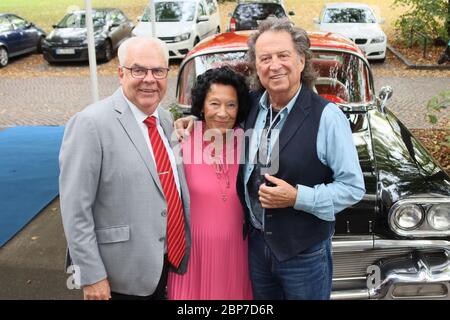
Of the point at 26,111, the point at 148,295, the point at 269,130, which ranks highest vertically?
the point at 269,130

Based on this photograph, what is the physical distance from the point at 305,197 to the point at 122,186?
0.76 m

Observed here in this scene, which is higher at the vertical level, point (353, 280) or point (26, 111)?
point (353, 280)

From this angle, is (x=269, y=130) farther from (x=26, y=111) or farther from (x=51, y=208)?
(x=26, y=111)

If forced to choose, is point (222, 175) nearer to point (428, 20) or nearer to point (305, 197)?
point (305, 197)

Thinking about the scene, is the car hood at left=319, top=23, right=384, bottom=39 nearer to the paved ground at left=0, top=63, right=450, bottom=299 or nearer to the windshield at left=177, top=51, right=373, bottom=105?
the paved ground at left=0, top=63, right=450, bottom=299

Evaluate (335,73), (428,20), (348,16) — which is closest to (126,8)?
(348,16)

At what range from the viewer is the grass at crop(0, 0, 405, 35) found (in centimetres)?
2338

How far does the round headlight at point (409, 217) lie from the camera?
305 cm

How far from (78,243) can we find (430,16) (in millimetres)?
15591

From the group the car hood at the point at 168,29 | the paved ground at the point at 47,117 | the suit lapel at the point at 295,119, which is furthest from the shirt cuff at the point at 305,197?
the car hood at the point at 168,29

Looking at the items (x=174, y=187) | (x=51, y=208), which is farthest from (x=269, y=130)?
(x=51, y=208)

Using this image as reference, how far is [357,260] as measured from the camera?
3.17 m
